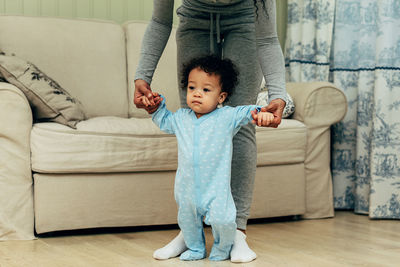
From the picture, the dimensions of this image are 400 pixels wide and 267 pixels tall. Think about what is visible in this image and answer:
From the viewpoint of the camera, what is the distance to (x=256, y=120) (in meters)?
1.48

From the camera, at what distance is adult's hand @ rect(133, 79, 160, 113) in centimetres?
160

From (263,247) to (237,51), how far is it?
2.19 ft

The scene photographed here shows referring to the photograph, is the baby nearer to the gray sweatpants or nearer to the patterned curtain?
the gray sweatpants

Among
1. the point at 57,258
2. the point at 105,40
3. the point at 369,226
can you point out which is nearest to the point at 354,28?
the point at 369,226

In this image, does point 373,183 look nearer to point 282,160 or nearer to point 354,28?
point 282,160

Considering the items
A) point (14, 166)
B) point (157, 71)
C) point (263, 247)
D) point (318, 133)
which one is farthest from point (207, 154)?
point (157, 71)

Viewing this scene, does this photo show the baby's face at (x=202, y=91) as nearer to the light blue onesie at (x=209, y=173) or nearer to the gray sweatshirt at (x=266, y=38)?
Answer: the light blue onesie at (x=209, y=173)

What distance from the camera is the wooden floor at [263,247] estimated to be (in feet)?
5.29

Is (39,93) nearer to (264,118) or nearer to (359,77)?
(264,118)

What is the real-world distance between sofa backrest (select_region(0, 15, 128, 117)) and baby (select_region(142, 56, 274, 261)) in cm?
106

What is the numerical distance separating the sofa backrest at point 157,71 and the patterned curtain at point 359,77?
2.22 ft

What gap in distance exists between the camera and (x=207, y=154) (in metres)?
1.56

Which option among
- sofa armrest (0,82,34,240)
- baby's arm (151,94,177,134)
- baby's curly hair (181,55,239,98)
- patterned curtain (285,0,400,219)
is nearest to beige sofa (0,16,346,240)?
sofa armrest (0,82,34,240)

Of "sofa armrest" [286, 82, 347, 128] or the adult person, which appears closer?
the adult person
